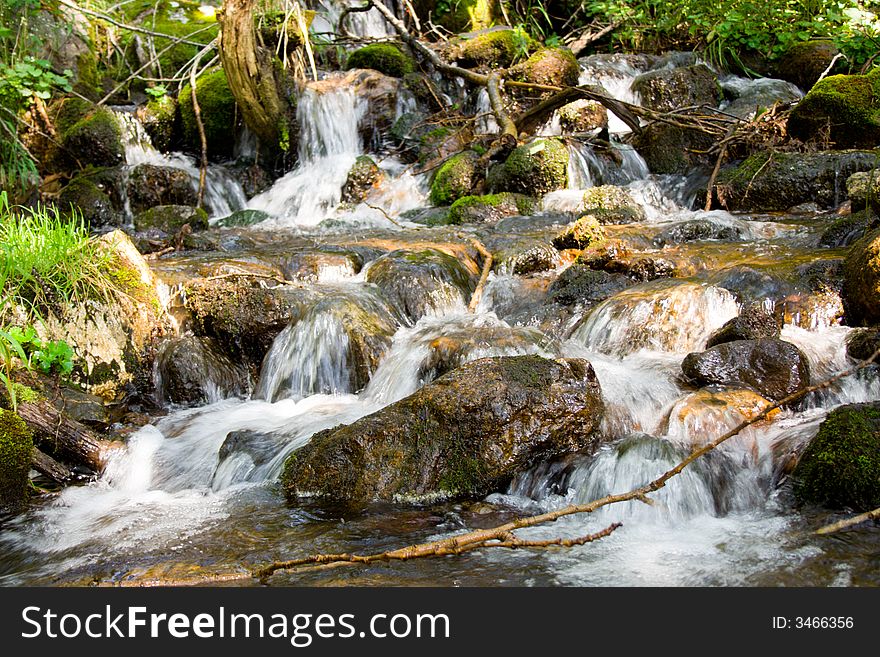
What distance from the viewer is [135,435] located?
4.59 metres

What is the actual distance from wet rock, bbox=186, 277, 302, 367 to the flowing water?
137 millimetres

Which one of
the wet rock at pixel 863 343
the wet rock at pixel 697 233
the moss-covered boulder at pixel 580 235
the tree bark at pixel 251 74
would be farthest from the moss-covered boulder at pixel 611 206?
the tree bark at pixel 251 74

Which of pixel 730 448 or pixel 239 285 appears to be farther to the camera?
pixel 239 285

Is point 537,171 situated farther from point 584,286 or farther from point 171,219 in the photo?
point 171,219

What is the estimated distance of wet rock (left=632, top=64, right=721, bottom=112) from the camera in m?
11.6

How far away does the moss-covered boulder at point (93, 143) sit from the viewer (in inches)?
421

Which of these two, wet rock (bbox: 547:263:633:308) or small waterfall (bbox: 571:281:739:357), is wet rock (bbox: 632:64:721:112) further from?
small waterfall (bbox: 571:281:739:357)

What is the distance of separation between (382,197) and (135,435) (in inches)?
237

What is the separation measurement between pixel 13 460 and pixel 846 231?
20.4ft

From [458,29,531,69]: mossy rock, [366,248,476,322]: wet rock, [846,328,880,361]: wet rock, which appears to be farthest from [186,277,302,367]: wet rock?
[458,29,531,69]: mossy rock

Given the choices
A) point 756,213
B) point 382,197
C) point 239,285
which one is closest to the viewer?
point 239,285

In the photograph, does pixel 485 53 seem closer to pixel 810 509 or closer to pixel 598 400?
pixel 598 400

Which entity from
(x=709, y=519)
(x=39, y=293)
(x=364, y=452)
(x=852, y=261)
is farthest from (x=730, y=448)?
(x=39, y=293)

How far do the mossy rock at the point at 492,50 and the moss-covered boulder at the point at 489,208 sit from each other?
4902 millimetres
